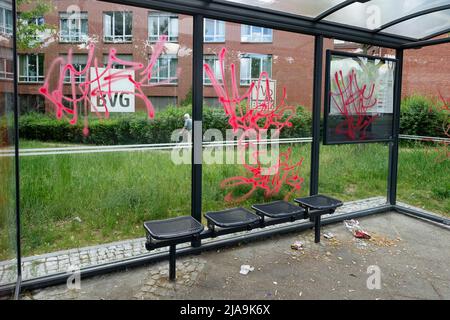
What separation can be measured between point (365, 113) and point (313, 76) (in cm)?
95

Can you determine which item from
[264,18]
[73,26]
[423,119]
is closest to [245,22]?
[264,18]

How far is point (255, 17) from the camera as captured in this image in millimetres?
3525

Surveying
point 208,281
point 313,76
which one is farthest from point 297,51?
point 208,281

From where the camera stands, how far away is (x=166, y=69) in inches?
135

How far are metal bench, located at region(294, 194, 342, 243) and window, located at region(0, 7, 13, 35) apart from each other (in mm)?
3167

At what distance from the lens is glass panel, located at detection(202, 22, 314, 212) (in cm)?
374

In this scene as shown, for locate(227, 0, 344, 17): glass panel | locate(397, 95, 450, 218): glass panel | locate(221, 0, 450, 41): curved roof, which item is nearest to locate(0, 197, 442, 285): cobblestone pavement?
locate(227, 0, 344, 17): glass panel

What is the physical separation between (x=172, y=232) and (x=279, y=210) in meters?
1.30

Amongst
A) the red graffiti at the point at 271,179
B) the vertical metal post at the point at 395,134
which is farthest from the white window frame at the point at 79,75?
the vertical metal post at the point at 395,134

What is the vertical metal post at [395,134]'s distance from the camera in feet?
15.6

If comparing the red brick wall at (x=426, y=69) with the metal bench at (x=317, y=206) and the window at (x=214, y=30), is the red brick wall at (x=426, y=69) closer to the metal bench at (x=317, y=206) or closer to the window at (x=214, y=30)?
the metal bench at (x=317, y=206)

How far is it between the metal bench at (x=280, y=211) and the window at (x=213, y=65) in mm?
1444

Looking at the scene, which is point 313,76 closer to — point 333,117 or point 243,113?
point 333,117

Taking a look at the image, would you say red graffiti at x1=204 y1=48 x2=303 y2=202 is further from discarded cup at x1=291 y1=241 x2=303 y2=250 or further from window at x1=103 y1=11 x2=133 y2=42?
window at x1=103 y1=11 x2=133 y2=42
